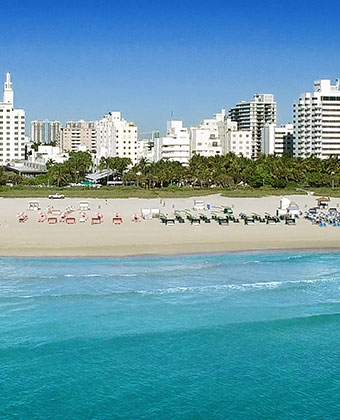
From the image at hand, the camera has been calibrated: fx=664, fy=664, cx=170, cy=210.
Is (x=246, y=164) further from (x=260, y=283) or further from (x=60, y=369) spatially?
(x=60, y=369)

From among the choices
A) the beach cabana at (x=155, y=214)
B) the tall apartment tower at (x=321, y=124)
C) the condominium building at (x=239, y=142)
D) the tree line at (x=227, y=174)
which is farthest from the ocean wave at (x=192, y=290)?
the condominium building at (x=239, y=142)

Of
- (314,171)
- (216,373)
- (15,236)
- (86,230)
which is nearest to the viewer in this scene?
(216,373)

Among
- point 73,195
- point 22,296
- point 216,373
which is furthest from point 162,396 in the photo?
point 73,195

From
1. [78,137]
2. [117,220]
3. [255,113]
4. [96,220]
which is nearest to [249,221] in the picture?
[117,220]

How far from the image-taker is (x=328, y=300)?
20719 mm

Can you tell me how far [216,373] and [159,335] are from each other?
2.76 meters

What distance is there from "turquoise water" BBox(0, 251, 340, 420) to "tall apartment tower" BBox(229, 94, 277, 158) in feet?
394

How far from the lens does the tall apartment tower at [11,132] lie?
117562 millimetres

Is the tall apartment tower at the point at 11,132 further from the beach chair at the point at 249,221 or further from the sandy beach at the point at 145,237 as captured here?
the beach chair at the point at 249,221

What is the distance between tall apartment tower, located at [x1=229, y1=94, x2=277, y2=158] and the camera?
143500 mm

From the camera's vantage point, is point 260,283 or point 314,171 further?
point 314,171

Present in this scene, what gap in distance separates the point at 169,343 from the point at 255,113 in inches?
5168

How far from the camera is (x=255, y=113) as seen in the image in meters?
144

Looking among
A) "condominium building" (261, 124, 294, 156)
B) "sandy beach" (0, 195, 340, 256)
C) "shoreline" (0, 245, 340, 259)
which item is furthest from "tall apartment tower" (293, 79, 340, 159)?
"shoreline" (0, 245, 340, 259)
